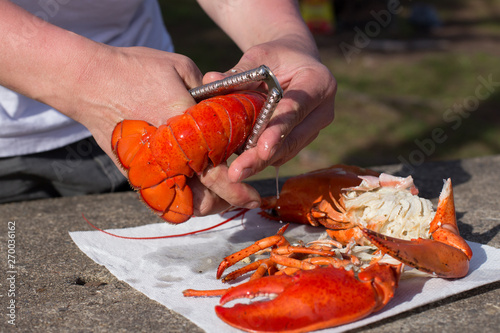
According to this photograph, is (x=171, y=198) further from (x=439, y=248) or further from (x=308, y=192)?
(x=439, y=248)

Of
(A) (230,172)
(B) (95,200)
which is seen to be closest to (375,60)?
(B) (95,200)

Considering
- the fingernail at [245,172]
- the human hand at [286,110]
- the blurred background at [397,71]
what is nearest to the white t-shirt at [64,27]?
the human hand at [286,110]

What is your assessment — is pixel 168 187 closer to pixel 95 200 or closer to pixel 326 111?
pixel 326 111

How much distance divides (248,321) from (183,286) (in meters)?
0.42

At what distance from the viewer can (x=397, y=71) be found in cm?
863

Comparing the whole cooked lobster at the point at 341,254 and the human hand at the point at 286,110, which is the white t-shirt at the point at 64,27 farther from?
the whole cooked lobster at the point at 341,254

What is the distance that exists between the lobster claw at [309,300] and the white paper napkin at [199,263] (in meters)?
0.05

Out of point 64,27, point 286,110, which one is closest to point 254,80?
point 286,110

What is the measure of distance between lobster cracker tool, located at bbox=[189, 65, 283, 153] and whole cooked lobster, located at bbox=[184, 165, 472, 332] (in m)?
0.36

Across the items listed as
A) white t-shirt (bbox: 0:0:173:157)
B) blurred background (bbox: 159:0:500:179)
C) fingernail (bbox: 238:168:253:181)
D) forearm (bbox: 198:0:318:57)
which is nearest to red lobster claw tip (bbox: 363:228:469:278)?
fingernail (bbox: 238:168:253:181)

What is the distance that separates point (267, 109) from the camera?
1698 millimetres

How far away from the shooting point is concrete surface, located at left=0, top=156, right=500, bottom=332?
162 cm

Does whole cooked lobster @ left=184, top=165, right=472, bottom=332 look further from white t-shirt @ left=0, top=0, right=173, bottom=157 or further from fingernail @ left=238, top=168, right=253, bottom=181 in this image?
white t-shirt @ left=0, top=0, right=173, bottom=157

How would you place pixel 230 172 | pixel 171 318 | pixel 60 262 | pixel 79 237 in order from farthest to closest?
pixel 79 237 < pixel 60 262 < pixel 230 172 < pixel 171 318
